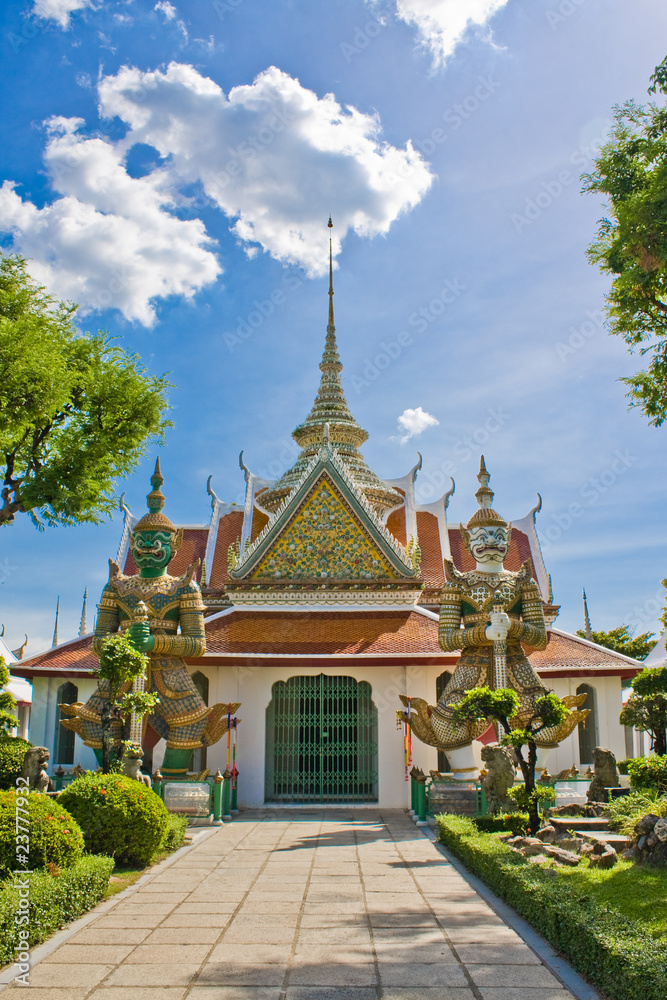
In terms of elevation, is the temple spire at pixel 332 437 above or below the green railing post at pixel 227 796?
above

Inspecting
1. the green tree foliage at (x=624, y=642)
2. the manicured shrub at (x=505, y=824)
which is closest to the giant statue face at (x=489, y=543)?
the manicured shrub at (x=505, y=824)

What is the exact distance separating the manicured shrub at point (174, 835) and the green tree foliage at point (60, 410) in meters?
3.65

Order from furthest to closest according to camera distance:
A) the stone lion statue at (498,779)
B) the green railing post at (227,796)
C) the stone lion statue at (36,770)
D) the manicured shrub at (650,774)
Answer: the green railing post at (227,796) → the manicured shrub at (650,774) → the stone lion statue at (498,779) → the stone lion statue at (36,770)

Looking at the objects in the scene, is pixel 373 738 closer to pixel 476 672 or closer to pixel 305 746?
pixel 305 746

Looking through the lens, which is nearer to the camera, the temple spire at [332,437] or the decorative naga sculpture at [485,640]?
the decorative naga sculpture at [485,640]

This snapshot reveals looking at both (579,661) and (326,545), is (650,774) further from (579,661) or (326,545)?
(326,545)

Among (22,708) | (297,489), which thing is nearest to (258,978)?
(297,489)

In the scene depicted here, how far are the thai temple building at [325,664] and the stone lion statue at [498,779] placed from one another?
3.09 meters

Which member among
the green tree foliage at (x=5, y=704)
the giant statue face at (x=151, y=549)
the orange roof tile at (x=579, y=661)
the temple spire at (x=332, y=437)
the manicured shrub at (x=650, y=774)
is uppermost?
the temple spire at (x=332, y=437)

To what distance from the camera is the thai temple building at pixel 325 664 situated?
1280cm

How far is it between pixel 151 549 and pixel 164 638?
142 centimetres

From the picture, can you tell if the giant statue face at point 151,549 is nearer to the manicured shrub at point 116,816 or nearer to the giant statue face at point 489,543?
the manicured shrub at point 116,816

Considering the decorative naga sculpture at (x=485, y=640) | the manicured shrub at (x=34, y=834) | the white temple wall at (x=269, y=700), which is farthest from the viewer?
the white temple wall at (x=269, y=700)

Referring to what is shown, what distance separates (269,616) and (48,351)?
7.22 m
